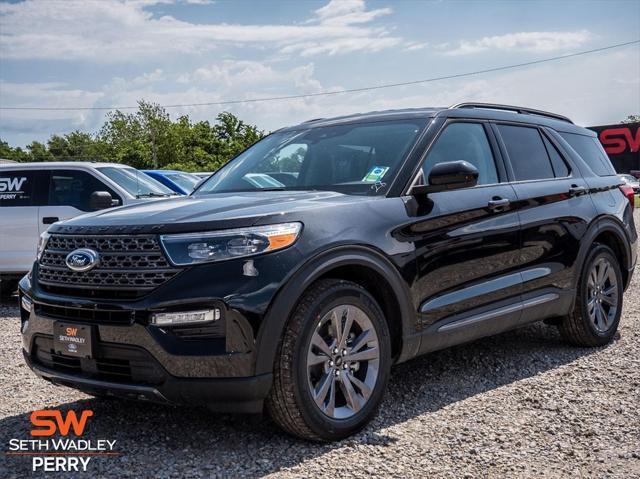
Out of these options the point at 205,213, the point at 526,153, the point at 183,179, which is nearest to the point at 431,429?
the point at 205,213

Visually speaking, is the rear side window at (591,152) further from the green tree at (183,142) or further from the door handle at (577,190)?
the green tree at (183,142)

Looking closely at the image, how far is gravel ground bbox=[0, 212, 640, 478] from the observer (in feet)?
12.1

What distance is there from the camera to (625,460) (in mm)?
3771

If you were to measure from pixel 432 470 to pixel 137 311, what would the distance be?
1.60m

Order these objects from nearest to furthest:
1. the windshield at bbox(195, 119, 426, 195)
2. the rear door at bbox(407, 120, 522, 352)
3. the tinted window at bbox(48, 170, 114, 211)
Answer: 1. the rear door at bbox(407, 120, 522, 352)
2. the windshield at bbox(195, 119, 426, 195)
3. the tinted window at bbox(48, 170, 114, 211)

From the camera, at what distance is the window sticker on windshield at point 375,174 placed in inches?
179

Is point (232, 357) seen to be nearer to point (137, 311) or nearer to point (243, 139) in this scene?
point (137, 311)

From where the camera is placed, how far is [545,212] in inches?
217

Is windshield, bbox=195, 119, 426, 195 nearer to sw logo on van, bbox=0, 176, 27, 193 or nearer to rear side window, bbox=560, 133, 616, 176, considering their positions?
rear side window, bbox=560, 133, 616, 176

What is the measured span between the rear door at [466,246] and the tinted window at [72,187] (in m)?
5.80

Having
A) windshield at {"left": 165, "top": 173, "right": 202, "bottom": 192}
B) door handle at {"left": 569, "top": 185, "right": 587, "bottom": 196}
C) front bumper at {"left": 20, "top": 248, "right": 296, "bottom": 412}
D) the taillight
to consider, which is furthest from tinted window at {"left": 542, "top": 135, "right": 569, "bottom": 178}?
windshield at {"left": 165, "top": 173, "right": 202, "bottom": 192}

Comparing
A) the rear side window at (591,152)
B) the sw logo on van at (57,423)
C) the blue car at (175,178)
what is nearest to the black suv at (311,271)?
the sw logo on van at (57,423)

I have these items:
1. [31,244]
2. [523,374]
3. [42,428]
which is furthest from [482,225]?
[31,244]

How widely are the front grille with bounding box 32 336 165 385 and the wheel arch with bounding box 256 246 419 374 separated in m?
0.53
